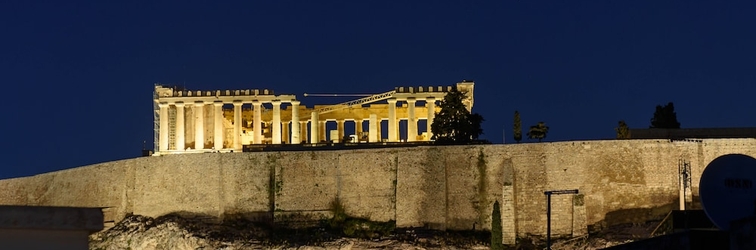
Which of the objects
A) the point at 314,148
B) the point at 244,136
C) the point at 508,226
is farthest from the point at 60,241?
the point at 244,136

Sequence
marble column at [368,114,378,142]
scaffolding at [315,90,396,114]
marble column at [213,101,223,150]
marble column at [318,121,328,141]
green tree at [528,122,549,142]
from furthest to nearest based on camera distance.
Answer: marble column at [318,121,328,141], scaffolding at [315,90,396,114], marble column at [368,114,378,142], marble column at [213,101,223,150], green tree at [528,122,549,142]

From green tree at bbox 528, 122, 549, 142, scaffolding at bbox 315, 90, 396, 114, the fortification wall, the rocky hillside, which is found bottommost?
the rocky hillside

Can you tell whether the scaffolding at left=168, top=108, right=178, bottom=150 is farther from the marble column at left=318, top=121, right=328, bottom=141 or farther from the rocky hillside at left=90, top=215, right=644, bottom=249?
the rocky hillside at left=90, top=215, right=644, bottom=249

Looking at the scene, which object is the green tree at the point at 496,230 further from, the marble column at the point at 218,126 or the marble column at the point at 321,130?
the marble column at the point at 321,130

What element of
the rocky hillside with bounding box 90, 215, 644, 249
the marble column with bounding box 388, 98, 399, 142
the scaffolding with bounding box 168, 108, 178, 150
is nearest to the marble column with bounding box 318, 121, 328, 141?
the marble column with bounding box 388, 98, 399, 142

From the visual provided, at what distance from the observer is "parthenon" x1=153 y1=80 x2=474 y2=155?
190 ft

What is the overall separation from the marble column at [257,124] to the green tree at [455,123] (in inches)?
451

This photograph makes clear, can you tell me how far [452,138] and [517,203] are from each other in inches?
350

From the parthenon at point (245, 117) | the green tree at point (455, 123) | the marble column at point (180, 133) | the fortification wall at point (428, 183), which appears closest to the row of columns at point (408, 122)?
the parthenon at point (245, 117)

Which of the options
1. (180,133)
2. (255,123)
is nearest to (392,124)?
(255,123)

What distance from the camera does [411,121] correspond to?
5784 cm

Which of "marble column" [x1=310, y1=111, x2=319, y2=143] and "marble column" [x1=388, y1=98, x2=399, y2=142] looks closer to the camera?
"marble column" [x1=388, y1=98, x2=399, y2=142]

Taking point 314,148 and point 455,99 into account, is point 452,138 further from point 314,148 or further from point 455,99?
point 314,148

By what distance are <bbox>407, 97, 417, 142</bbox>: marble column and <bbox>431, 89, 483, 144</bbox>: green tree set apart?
5.13 m
